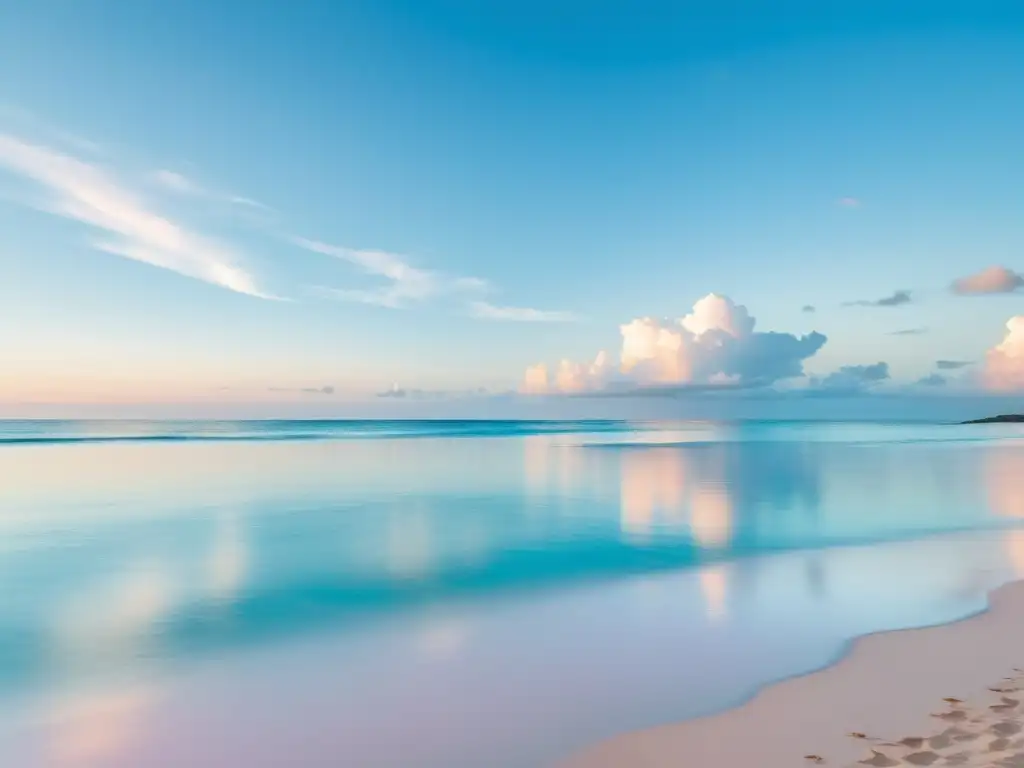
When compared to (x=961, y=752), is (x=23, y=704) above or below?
below

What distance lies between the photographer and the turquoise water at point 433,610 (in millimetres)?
5707

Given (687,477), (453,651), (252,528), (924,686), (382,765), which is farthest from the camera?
(687,477)

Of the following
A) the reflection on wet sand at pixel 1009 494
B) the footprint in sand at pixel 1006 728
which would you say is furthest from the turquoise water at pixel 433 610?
the footprint in sand at pixel 1006 728

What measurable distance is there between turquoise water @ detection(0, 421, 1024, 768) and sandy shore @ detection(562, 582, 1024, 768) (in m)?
0.35

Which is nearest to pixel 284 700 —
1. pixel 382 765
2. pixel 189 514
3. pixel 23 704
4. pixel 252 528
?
pixel 382 765

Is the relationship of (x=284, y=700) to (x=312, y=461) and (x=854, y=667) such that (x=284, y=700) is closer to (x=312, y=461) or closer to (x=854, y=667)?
(x=854, y=667)

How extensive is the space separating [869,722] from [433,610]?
18.5 feet

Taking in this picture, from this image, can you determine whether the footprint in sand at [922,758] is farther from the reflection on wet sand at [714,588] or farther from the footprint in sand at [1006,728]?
the reflection on wet sand at [714,588]

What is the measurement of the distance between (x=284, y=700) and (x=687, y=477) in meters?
24.5

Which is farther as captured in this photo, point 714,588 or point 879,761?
point 714,588

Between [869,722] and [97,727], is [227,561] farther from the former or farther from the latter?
[869,722]

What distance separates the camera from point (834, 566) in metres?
11.8

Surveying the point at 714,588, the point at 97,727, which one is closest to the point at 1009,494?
the point at 714,588

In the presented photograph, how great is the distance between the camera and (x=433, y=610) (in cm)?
941
